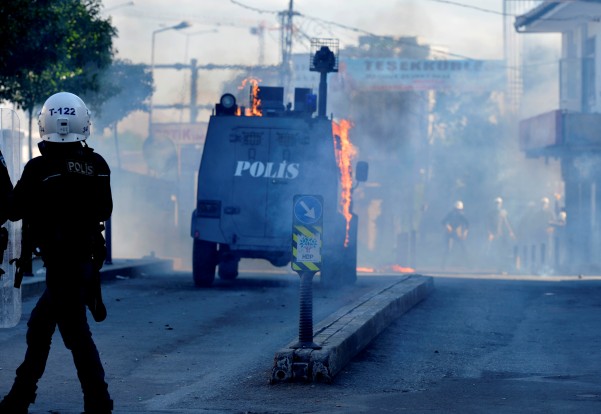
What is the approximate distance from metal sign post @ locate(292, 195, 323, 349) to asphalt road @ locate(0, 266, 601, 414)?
1.52 feet

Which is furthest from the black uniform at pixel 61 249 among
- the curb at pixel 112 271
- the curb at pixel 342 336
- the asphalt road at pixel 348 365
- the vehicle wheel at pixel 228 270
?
the vehicle wheel at pixel 228 270

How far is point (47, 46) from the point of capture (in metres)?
22.1

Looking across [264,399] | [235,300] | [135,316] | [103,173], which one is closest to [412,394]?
[264,399]

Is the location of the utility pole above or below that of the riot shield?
above

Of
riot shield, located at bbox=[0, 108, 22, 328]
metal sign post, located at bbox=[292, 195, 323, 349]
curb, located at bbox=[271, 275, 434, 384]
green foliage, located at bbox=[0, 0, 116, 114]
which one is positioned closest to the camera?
riot shield, located at bbox=[0, 108, 22, 328]

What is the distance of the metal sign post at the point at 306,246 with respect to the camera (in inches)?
345

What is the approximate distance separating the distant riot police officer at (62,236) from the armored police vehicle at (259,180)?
11685 millimetres

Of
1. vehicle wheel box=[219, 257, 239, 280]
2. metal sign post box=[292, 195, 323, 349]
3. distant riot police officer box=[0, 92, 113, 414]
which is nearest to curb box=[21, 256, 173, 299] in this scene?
vehicle wheel box=[219, 257, 239, 280]

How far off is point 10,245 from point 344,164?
39.3ft

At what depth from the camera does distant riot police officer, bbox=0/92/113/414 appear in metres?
6.29

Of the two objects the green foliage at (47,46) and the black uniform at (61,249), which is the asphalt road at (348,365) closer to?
the black uniform at (61,249)

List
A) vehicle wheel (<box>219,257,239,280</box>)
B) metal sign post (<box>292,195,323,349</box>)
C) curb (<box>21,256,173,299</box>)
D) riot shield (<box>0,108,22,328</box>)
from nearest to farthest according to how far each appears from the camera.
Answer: riot shield (<box>0,108,22,328</box>), metal sign post (<box>292,195,323,349</box>), curb (<box>21,256,173,299</box>), vehicle wheel (<box>219,257,239,280</box>)

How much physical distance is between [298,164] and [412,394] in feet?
33.9

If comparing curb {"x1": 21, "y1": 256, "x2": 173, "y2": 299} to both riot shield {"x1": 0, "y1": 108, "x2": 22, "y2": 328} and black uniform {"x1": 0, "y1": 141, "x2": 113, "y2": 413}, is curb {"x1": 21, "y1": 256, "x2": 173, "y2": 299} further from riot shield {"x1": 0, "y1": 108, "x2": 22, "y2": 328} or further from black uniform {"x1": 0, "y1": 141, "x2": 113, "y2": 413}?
black uniform {"x1": 0, "y1": 141, "x2": 113, "y2": 413}
